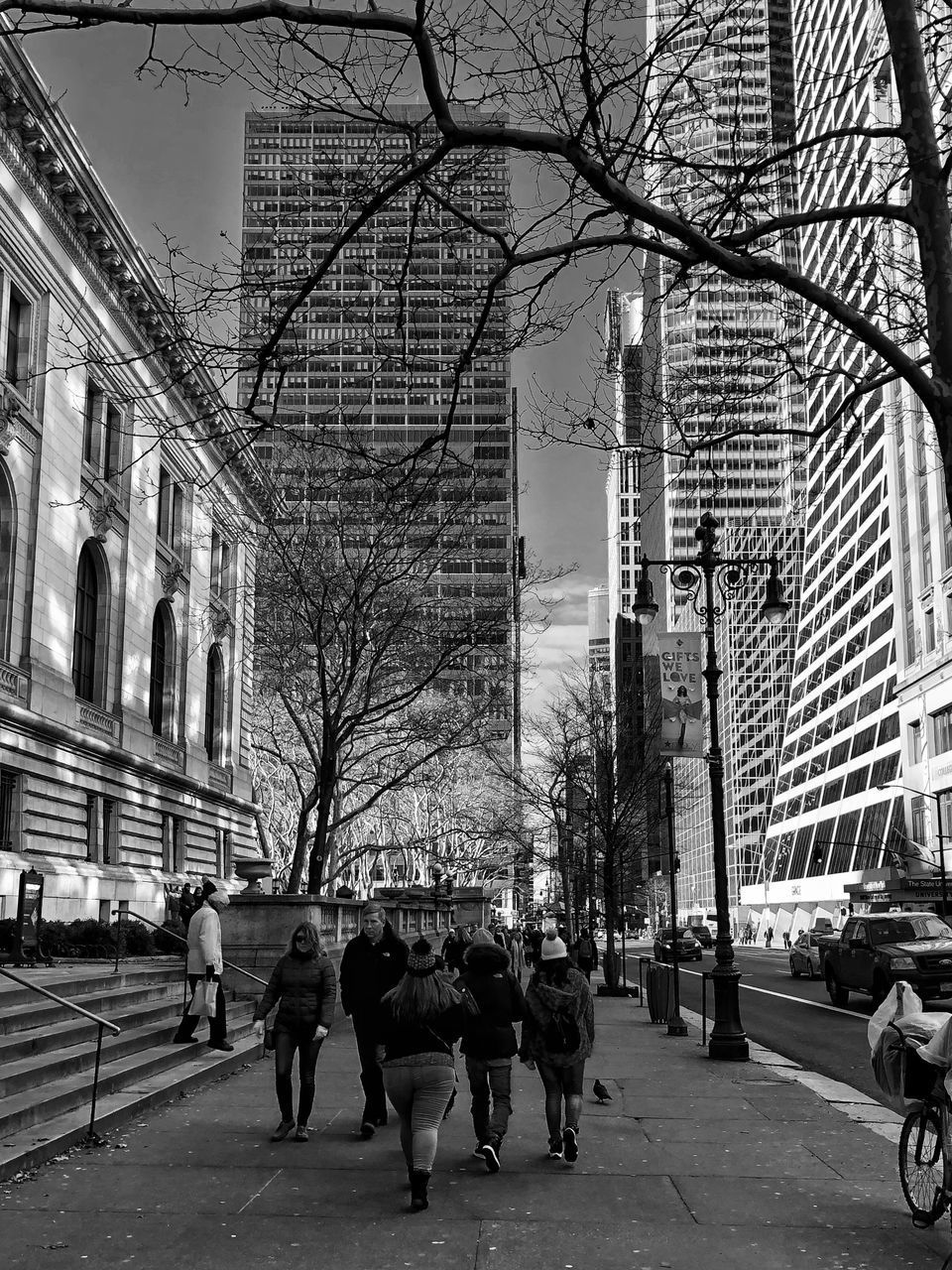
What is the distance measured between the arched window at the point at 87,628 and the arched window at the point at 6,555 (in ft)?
16.7

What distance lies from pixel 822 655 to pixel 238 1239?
11230 cm

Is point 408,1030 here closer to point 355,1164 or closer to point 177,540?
point 355,1164

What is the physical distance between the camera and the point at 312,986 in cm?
1084

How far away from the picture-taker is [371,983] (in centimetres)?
1135

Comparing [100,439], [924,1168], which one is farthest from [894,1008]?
[100,439]

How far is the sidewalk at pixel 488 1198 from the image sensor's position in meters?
7.18

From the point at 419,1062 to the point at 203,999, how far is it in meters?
7.03

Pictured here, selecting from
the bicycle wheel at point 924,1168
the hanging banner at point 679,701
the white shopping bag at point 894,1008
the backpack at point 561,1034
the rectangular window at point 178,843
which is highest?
the hanging banner at point 679,701

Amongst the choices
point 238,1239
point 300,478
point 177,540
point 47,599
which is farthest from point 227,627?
point 238,1239

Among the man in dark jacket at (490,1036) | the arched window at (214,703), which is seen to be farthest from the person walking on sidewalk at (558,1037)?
the arched window at (214,703)

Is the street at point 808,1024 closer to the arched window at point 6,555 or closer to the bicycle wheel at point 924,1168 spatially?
the bicycle wheel at point 924,1168

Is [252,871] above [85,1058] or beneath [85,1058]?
above

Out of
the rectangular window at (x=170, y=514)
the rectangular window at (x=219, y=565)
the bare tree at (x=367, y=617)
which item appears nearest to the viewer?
the bare tree at (x=367, y=617)

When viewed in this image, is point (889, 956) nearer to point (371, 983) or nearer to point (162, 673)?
point (371, 983)
